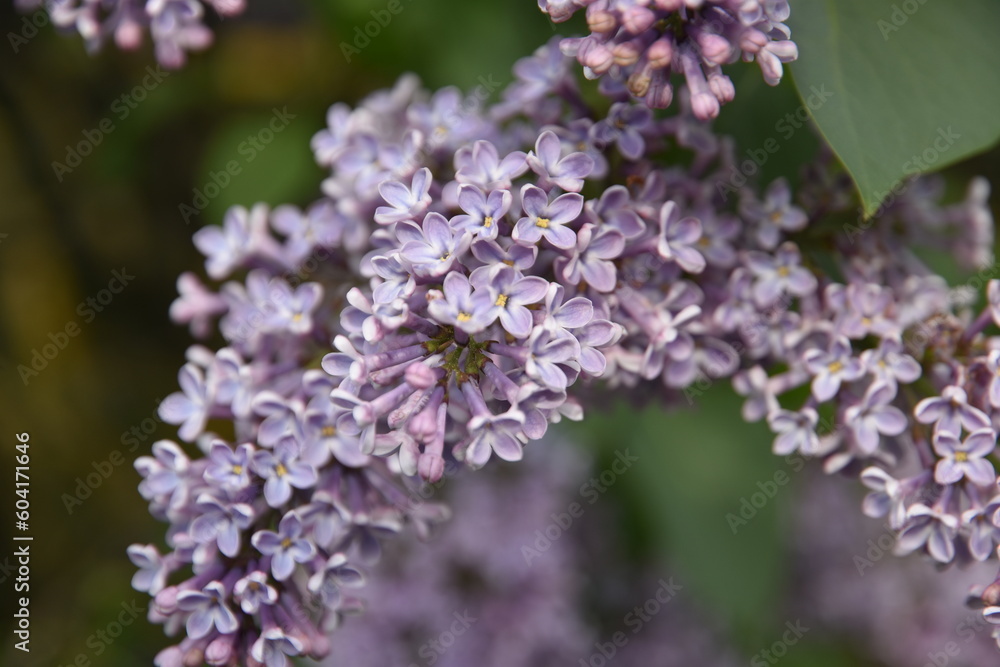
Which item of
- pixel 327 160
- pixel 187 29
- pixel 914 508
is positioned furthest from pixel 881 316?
pixel 187 29

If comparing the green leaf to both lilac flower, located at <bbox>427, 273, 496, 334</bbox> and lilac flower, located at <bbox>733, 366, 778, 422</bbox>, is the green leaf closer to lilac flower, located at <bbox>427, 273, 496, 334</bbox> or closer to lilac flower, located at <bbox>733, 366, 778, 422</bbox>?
lilac flower, located at <bbox>733, 366, 778, 422</bbox>

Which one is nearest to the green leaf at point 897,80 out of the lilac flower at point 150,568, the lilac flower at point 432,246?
the lilac flower at point 432,246

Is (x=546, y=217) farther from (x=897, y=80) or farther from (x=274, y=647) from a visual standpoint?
(x=274, y=647)

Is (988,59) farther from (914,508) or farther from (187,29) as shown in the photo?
(187,29)

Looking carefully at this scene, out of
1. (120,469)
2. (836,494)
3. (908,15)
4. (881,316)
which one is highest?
(908,15)

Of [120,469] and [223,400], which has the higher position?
[223,400]
